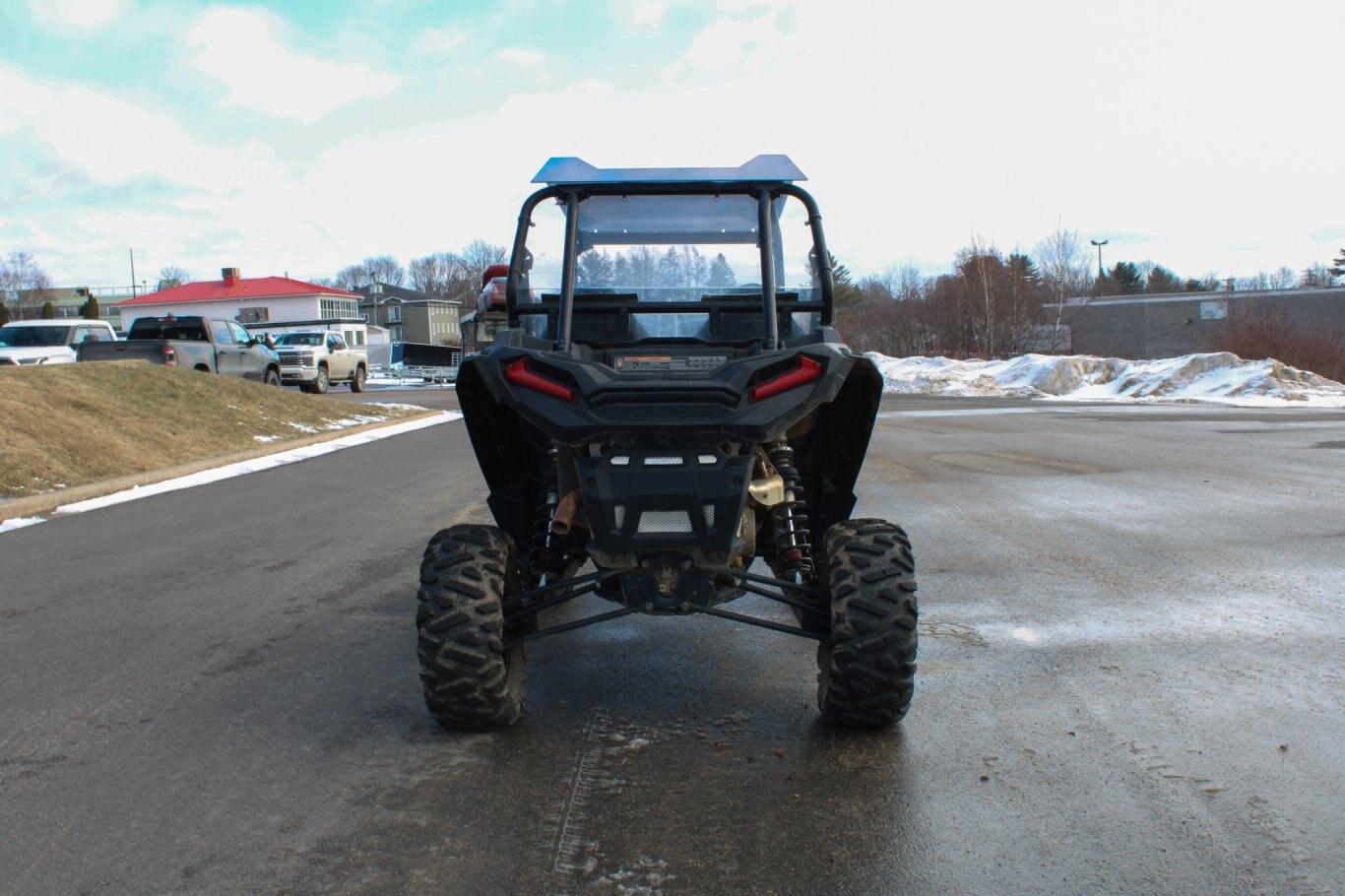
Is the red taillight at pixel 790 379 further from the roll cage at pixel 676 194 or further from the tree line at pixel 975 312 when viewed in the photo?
the tree line at pixel 975 312

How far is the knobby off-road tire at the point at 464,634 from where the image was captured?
4.25 meters

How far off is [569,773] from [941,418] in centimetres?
2002

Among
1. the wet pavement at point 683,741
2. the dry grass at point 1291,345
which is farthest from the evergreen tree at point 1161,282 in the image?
the wet pavement at point 683,741

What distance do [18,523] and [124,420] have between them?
5.74 meters

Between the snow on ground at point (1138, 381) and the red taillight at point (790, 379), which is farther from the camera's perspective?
the snow on ground at point (1138, 381)

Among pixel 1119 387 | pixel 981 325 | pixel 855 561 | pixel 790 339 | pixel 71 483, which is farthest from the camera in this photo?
pixel 981 325

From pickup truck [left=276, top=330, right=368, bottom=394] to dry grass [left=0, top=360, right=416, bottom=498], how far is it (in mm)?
11082

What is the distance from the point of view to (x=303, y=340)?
35.1 metres

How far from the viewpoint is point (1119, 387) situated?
33438mm

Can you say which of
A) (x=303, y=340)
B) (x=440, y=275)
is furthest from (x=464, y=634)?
(x=440, y=275)

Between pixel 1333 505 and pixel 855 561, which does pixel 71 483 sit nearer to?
pixel 855 561

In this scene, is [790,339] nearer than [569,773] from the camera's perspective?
No

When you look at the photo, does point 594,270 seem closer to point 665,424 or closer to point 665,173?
point 665,173

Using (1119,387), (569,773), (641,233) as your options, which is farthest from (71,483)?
(1119,387)
